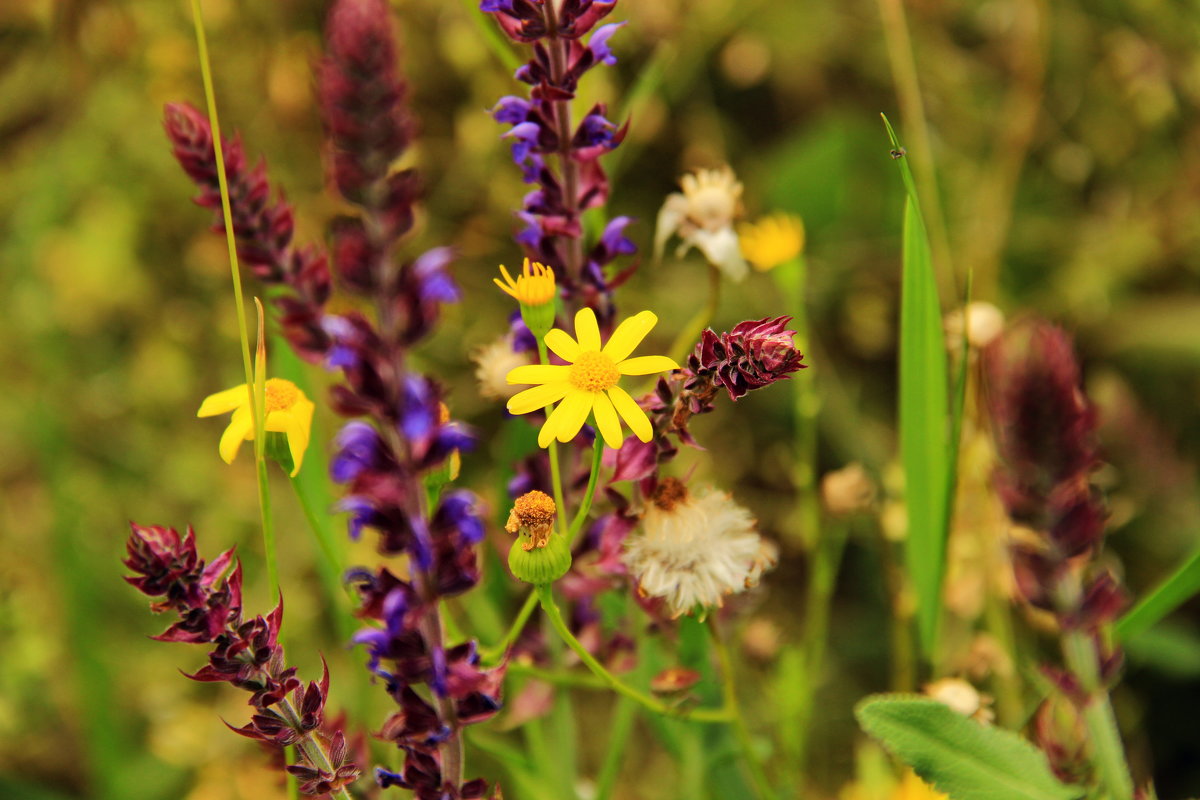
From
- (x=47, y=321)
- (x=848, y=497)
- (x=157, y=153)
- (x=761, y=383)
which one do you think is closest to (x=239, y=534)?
(x=47, y=321)

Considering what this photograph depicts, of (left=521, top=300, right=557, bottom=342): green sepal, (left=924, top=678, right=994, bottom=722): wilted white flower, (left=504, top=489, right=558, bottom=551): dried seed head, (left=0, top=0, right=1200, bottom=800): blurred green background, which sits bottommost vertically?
(left=924, top=678, right=994, bottom=722): wilted white flower

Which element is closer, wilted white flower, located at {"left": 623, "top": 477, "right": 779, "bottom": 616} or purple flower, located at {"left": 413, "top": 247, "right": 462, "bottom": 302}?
purple flower, located at {"left": 413, "top": 247, "right": 462, "bottom": 302}

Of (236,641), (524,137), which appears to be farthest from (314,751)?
(524,137)

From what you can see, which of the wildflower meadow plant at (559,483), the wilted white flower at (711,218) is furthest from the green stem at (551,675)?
the wilted white flower at (711,218)

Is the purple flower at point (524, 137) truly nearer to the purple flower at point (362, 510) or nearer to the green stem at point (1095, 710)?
the purple flower at point (362, 510)

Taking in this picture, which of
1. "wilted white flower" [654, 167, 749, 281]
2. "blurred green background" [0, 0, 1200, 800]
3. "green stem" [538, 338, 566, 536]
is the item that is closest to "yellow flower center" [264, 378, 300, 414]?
"green stem" [538, 338, 566, 536]

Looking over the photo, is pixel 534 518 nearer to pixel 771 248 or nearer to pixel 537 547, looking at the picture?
pixel 537 547

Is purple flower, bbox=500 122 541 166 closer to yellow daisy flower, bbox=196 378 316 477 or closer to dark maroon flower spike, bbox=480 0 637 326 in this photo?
dark maroon flower spike, bbox=480 0 637 326
